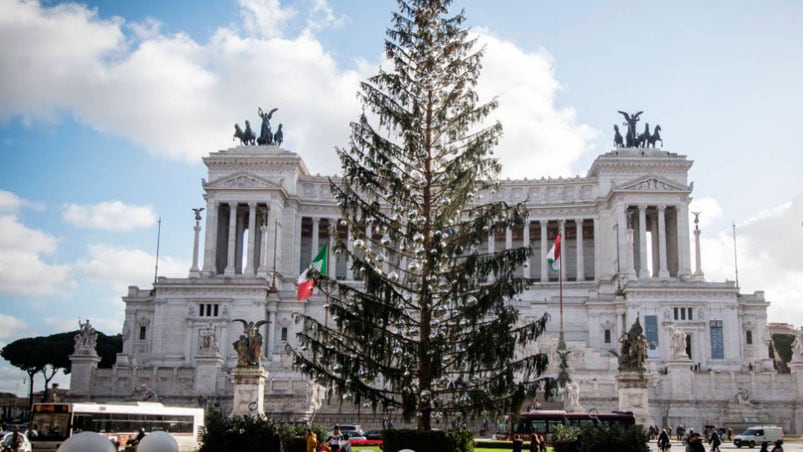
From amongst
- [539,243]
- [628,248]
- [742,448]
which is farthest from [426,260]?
[539,243]

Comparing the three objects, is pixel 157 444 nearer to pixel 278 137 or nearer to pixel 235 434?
Result: pixel 235 434

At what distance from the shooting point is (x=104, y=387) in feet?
230

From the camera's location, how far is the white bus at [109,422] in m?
41.0

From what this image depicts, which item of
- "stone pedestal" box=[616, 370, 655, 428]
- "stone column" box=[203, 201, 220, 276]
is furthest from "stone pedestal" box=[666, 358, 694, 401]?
"stone column" box=[203, 201, 220, 276]

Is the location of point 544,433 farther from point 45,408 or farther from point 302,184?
point 302,184

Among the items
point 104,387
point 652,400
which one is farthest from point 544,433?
point 104,387

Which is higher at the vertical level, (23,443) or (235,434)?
(235,434)

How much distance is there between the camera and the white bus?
40969 mm

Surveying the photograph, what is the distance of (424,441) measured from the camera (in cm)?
2998

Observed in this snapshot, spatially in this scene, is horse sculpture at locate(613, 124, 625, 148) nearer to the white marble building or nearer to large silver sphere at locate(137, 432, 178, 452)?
the white marble building

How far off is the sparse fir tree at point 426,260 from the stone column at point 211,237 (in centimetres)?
7024

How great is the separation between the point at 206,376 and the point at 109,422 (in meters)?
24.3

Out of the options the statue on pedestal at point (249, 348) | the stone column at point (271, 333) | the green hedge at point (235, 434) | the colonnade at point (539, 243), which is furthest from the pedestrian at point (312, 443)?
the colonnade at point (539, 243)

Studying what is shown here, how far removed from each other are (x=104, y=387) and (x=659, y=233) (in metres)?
64.3
